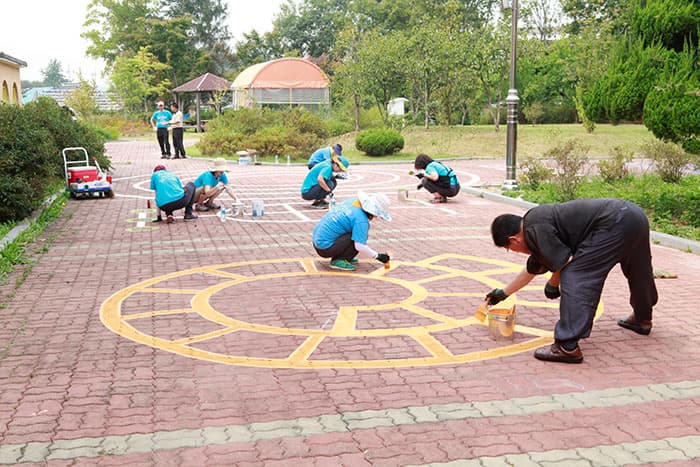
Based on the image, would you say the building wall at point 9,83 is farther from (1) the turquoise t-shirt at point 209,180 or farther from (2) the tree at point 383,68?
(2) the tree at point 383,68

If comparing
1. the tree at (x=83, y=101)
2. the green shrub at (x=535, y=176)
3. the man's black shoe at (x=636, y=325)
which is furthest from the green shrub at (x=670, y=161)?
the tree at (x=83, y=101)

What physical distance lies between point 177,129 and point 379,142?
24.9ft

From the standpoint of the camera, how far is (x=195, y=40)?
6950 cm

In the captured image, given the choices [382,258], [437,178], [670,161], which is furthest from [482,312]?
[670,161]

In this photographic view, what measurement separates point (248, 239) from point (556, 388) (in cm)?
654

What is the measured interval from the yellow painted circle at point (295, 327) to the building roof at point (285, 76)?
36729mm

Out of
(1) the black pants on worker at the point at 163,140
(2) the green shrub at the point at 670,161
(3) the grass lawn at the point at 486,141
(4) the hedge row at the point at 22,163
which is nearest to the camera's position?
(4) the hedge row at the point at 22,163

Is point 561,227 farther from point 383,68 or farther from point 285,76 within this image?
point 285,76

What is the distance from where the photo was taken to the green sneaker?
328 inches

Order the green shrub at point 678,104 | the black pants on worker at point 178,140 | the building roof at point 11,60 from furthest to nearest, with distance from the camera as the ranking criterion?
the black pants on worker at point 178,140
the building roof at point 11,60
the green shrub at point 678,104

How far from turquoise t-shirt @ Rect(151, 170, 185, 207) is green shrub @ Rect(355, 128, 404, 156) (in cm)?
1588

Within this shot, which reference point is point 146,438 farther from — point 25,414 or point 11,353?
point 11,353

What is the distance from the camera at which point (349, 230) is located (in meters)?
8.29

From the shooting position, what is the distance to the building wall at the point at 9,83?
2372cm
